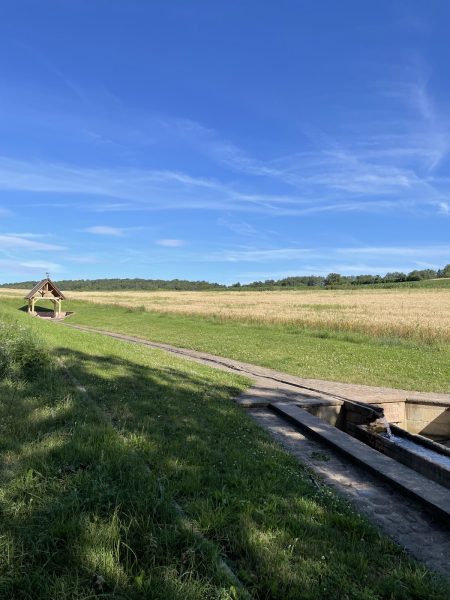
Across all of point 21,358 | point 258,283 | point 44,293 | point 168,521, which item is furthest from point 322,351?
point 258,283

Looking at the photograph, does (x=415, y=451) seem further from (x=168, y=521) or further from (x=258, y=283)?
(x=258, y=283)

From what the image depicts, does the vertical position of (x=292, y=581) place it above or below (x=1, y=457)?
below

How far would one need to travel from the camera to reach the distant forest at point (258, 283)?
12738cm

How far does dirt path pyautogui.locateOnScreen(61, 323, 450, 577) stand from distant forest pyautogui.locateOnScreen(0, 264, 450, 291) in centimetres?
11368

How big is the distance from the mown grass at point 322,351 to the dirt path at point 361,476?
1.80 m

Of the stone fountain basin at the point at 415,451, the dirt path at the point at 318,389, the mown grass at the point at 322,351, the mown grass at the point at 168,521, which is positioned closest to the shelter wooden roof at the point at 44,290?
the mown grass at the point at 322,351

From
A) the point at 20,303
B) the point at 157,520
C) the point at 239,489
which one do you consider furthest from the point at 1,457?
the point at 20,303

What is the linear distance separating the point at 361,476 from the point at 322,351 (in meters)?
12.5

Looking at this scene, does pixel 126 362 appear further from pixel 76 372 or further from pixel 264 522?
pixel 264 522

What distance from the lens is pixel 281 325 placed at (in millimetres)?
26734

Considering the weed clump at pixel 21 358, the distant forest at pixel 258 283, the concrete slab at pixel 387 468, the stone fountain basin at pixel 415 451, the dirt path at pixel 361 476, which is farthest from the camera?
the distant forest at pixel 258 283

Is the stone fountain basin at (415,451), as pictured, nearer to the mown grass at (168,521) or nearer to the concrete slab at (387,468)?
the concrete slab at (387,468)

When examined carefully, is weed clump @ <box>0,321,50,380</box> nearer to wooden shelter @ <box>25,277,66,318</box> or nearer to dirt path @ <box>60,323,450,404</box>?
dirt path @ <box>60,323,450,404</box>

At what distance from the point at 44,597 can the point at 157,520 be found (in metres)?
0.95
